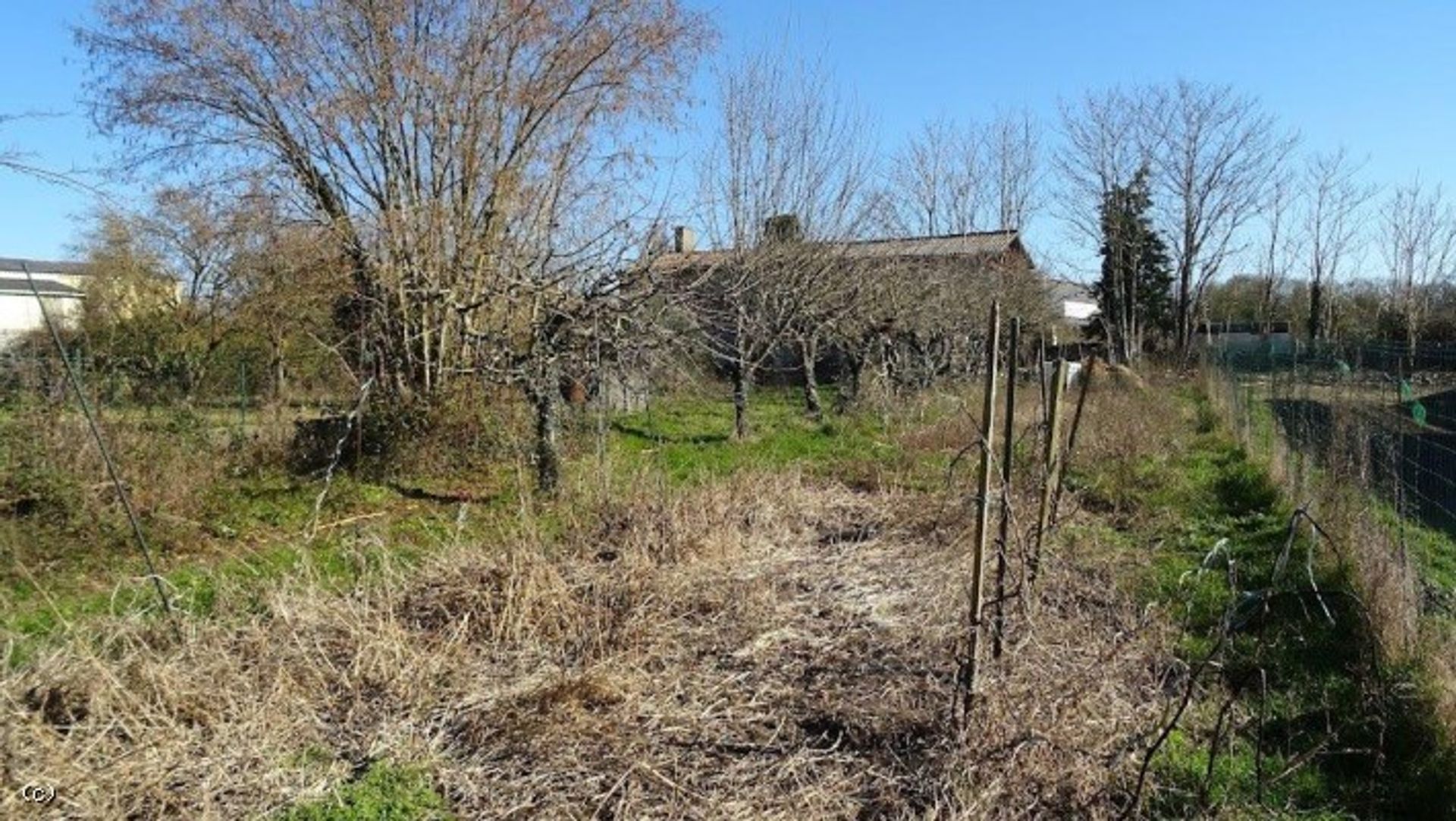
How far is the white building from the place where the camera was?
11.3 metres

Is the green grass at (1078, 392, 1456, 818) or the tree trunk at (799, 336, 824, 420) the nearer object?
the green grass at (1078, 392, 1456, 818)

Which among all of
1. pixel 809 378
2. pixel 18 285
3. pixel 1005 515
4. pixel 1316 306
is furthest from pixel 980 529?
pixel 18 285

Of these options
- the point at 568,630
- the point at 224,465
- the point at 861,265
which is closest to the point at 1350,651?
the point at 568,630

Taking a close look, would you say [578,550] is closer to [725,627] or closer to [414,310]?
[725,627]

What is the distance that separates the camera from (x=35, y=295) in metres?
4.69

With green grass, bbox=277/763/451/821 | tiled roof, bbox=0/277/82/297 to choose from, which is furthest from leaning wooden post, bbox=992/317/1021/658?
tiled roof, bbox=0/277/82/297

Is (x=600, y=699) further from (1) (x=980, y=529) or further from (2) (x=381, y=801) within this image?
(1) (x=980, y=529)

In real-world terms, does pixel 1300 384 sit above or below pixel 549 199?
below

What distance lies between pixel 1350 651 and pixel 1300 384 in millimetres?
6467

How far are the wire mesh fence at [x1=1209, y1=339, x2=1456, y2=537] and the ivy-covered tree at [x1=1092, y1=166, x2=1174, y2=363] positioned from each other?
20398 mm

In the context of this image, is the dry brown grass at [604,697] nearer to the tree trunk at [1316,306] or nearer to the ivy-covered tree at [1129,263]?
the ivy-covered tree at [1129,263]

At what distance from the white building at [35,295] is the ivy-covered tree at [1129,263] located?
2844cm

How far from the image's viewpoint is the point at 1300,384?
10.4 meters

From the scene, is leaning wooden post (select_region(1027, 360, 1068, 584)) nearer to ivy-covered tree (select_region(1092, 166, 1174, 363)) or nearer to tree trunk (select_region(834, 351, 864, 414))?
tree trunk (select_region(834, 351, 864, 414))
